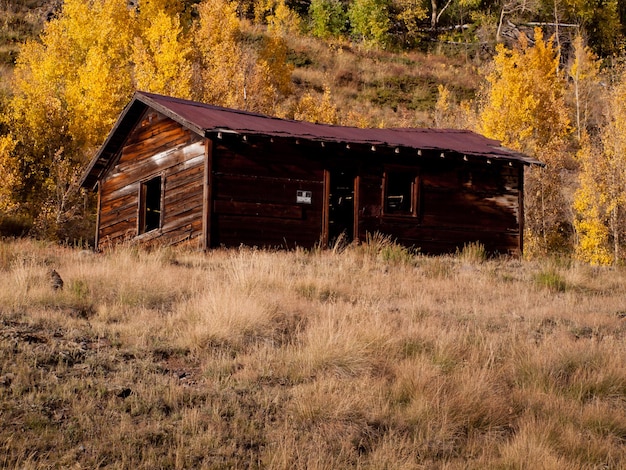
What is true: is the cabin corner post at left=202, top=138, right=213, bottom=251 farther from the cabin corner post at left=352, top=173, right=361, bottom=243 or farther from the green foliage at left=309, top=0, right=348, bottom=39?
the green foliage at left=309, top=0, right=348, bottom=39

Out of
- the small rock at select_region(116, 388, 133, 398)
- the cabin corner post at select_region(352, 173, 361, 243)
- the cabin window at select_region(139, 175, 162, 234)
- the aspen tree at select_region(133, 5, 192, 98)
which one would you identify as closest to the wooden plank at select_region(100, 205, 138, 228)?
the cabin window at select_region(139, 175, 162, 234)

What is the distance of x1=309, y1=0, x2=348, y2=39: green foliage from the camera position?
63719mm

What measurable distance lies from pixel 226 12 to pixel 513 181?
71.4ft

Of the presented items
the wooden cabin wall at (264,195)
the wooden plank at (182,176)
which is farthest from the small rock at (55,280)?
the wooden plank at (182,176)

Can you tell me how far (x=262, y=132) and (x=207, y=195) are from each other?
80.2 inches

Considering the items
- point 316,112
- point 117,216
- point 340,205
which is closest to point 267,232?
point 340,205

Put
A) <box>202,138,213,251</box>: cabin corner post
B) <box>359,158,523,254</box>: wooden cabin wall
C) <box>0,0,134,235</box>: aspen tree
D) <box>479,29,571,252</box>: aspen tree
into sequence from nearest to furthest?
<box>202,138,213,251</box>: cabin corner post < <box>359,158,523,254</box>: wooden cabin wall < <box>0,0,134,235</box>: aspen tree < <box>479,29,571,252</box>: aspen tree

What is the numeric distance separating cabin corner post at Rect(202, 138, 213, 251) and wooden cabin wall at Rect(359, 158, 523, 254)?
429 cm

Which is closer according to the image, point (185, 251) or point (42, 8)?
point (185, 251)

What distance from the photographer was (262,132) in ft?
55.8

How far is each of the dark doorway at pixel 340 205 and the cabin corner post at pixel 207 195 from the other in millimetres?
3941

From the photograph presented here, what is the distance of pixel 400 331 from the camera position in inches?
341

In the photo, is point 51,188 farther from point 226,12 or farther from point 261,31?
point 261,31

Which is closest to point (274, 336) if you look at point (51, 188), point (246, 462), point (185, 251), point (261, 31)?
point (246, 462)
